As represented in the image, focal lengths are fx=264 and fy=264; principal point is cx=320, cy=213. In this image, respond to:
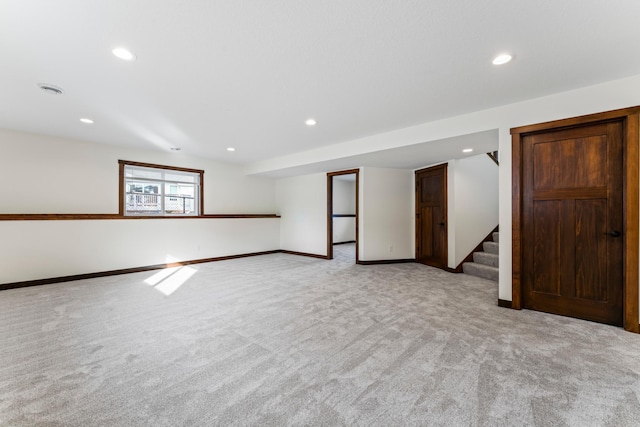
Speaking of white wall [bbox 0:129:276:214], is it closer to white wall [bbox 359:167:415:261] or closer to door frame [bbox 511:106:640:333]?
white wall [bbox 359:167:415:261]

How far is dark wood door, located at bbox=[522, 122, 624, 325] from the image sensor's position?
8.38 ft

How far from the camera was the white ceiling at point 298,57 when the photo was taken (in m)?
1.62

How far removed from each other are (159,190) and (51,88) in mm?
3001

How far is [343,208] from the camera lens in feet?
31.3

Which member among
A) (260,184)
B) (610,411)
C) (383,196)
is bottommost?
(610,411)

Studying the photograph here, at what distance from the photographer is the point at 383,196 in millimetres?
5688

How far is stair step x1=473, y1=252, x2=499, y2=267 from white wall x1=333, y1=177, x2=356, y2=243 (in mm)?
4763

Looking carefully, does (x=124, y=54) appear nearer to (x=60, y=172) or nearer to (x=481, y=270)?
(x=60, y=172)

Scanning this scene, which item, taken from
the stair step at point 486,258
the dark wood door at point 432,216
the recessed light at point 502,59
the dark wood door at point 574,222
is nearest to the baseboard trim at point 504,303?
the dark wood door at point 574,222

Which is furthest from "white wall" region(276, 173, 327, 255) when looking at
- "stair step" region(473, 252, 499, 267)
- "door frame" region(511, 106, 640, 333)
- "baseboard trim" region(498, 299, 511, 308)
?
"door frame" region(511, 106, 640, 333)

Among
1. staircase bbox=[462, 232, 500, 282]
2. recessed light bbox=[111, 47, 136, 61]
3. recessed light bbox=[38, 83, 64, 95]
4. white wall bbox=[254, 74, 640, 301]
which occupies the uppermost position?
recessed light bbox=[38, 83, 64, 95]

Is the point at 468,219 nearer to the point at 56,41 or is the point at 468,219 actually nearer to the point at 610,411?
the point at 610,411

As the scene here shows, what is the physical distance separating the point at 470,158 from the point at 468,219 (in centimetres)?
114

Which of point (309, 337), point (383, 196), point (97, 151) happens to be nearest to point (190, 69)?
point (309, 337)
